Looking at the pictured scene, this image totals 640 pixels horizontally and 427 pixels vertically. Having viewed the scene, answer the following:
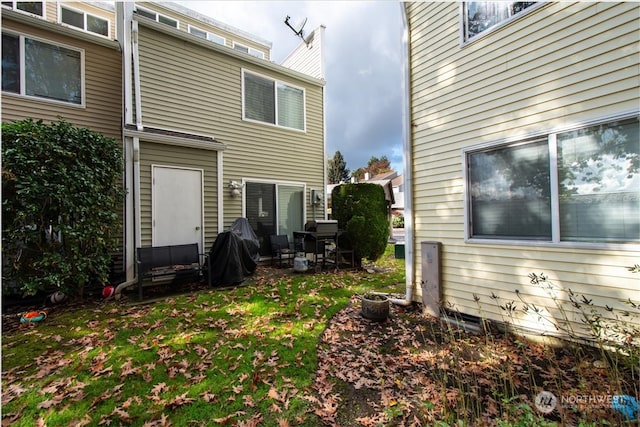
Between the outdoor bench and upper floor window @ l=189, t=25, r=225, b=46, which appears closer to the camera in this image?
the outdoor bench

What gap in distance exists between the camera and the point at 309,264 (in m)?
7.78

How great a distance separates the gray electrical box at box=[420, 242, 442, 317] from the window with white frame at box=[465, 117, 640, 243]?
0.64m

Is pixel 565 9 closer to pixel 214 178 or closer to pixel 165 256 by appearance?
pixel 214 178

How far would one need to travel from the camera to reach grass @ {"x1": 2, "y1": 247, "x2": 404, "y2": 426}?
8.06 ft

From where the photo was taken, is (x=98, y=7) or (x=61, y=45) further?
(x=98, y=7)

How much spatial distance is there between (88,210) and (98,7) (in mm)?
10202

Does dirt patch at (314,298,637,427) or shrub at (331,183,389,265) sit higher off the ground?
shrub at (331,183,389,265)

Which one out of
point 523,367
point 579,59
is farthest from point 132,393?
point 579,59

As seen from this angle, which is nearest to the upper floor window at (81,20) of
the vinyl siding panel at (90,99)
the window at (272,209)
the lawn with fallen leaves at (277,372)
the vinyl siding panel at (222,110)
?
the vinyl siding panel at (90,99)

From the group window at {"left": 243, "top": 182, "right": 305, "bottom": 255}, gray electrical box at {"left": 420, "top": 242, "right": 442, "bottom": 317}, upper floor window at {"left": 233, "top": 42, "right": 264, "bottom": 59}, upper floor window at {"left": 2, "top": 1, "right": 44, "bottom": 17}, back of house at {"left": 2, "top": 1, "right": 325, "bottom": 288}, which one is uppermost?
upper floor window at {"left": 233, "top": 42, "right": 264, "bottom": 59}

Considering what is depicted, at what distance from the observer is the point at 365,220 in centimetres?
785

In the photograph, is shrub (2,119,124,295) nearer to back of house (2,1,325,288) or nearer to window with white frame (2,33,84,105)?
back of house (2,1,325,288)

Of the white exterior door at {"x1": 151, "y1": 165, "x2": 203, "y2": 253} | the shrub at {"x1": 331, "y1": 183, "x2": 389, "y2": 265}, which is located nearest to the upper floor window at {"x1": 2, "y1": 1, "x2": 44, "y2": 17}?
the white exterior door at {"x1": 151, "y1": 165, "x2": 203, "y2": 253}

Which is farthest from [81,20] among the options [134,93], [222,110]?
[222,110]
